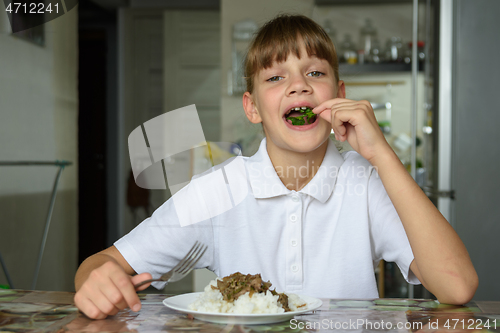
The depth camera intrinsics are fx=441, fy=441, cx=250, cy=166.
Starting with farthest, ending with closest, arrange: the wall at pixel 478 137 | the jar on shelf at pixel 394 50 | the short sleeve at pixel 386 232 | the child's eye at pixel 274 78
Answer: the jar on shelf at pixel 394 50
the wall at pixel 478 137
the child's eye at pixel 274 78
the short sleeve at pixel 386 232

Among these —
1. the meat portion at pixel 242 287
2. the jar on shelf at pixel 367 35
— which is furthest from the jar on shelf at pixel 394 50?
the meat portion at pixel 242 287

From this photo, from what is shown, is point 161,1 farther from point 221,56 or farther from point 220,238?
point 220,238

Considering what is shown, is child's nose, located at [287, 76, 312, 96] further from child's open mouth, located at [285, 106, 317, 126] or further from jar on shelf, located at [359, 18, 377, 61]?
jar on shelf, located at [359, 18, 377, 61]

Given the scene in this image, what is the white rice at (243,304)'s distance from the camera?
0.48 metres

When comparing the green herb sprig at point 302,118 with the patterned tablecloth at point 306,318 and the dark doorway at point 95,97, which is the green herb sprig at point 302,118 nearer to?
Result: the patterned tablecloth at point 306,318

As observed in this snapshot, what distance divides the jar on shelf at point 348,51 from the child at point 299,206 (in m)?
1.76

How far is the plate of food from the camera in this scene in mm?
468

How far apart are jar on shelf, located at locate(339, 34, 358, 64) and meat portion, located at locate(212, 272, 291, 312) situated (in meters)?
2.28

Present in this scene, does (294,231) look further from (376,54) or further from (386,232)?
(376,54)

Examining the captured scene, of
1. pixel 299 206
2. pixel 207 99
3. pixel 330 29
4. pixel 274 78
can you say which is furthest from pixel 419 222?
pixel 207 99

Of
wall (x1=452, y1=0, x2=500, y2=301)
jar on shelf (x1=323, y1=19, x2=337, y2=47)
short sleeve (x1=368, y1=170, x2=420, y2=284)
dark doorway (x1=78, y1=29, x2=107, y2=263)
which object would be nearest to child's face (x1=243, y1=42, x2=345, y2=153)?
short sleeve (x1=368, y1=170, x2=420, y2=284)

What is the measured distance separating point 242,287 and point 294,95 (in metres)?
0.44

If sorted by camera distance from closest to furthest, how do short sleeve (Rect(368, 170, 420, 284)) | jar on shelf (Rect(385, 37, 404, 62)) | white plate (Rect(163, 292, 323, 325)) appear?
white plate (Rect(163, 292, 323, 325))
short sleeve (Rect(368, 170, 420, 284))
jar on shelf (Rect(385, 37, 404, 62))

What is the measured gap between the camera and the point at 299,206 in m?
0.89
